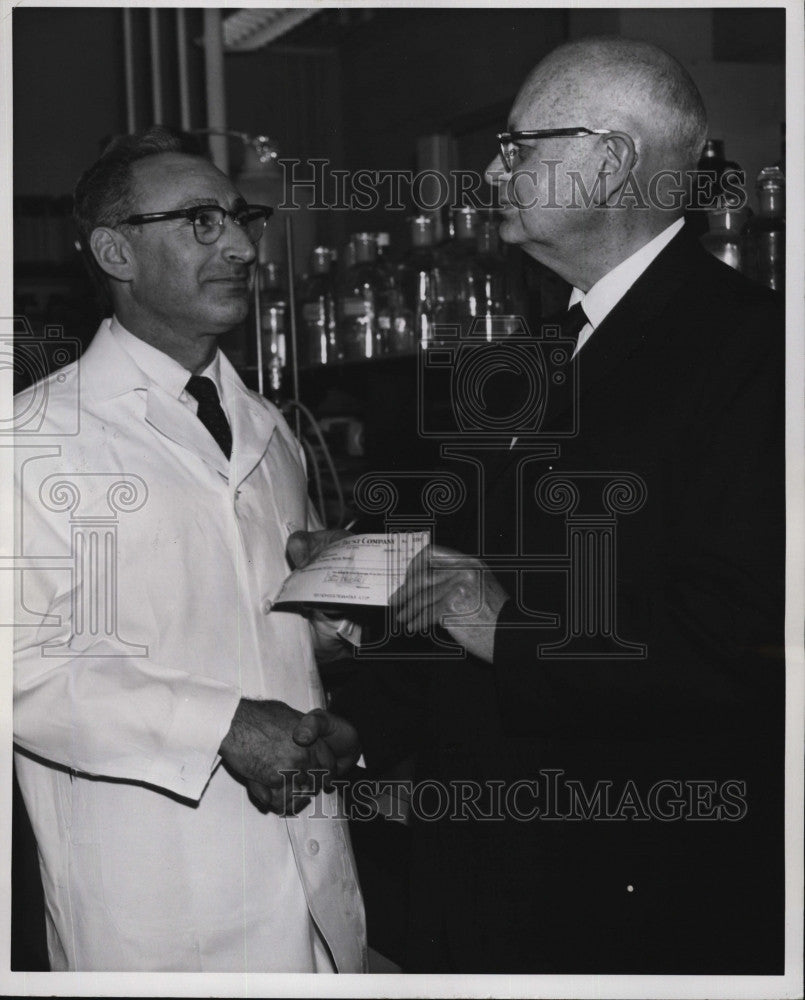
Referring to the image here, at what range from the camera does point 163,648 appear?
5.31ft

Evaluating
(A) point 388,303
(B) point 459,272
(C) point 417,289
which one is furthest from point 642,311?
(A) point 388,303

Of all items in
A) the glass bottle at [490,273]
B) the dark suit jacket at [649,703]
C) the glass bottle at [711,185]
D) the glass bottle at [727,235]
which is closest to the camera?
the dark suit jacket at [649,703]

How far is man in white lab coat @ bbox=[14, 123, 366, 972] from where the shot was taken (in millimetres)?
1585

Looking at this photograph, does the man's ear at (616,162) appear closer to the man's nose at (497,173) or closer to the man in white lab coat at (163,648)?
the man's nose at (497,173)

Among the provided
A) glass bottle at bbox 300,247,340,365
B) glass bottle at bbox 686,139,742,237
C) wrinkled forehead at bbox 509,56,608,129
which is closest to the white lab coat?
wrinkled forehead at bbox 509,56,608,129

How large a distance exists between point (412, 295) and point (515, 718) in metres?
1.33

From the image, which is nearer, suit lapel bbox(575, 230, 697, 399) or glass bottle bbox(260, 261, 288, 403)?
suit lapel bbox(575, 230, 697, 399)

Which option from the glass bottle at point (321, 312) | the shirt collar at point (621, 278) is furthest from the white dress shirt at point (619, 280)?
the glass bottle at point (321, 312)

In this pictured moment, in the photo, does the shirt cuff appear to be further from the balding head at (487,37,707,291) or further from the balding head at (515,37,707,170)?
the balding head at (515,37,707,170)

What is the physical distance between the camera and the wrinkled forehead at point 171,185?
66.3 inches

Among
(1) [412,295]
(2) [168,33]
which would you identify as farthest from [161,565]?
(2) [168,33]

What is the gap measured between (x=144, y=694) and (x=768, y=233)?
3.84 ft

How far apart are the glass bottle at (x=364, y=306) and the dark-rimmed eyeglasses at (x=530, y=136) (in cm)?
110

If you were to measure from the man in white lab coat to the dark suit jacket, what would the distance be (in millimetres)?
232
